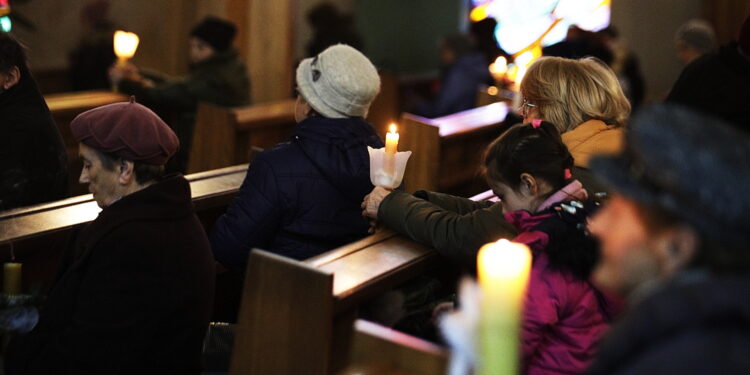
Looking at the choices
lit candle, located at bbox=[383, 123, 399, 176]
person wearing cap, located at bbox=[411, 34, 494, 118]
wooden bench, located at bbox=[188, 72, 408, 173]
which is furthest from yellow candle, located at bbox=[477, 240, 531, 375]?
person wearing cap, located at bbox=[411, 34, 494, 118]

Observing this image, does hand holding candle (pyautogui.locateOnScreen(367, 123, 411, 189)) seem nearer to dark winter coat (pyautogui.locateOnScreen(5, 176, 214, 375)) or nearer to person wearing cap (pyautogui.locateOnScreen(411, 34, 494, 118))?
dark winter coat (pyautogui.locateOnScreen(5, 176, 214, 375))

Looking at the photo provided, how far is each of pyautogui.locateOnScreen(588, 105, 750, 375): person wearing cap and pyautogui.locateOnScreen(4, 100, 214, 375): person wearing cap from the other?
56.0 inches

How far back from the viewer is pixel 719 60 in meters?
4.48

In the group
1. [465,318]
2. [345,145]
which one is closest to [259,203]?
[345,145]

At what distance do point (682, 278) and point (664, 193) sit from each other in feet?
0.43

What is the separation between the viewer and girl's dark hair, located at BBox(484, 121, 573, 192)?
2.59 meters

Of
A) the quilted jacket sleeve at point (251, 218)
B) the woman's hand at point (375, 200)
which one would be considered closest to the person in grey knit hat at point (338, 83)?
the quilted jacket sleeve at point (251, 218)

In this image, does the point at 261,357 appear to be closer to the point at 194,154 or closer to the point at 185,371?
the point at 185,371

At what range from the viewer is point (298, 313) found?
2547 millimetres

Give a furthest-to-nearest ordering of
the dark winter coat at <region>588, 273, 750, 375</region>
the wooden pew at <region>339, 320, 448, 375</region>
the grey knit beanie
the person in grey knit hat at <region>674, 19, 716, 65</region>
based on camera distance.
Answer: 1. the person in grey knit hat at <region>674, 19, 716, 65</region>
2. the grey knit beanie
3. the wooden pew at <region>339, 320, 448, 375</region>
4. the dark winter coat at <region>588, 273, 750, 375</region>

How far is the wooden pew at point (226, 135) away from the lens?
5.84 m

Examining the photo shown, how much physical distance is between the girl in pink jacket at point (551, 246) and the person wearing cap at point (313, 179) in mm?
770

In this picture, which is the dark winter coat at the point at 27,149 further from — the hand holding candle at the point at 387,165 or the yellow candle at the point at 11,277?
the hand holding candle at the point at 387,165

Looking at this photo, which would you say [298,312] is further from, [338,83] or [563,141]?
[563,141]
